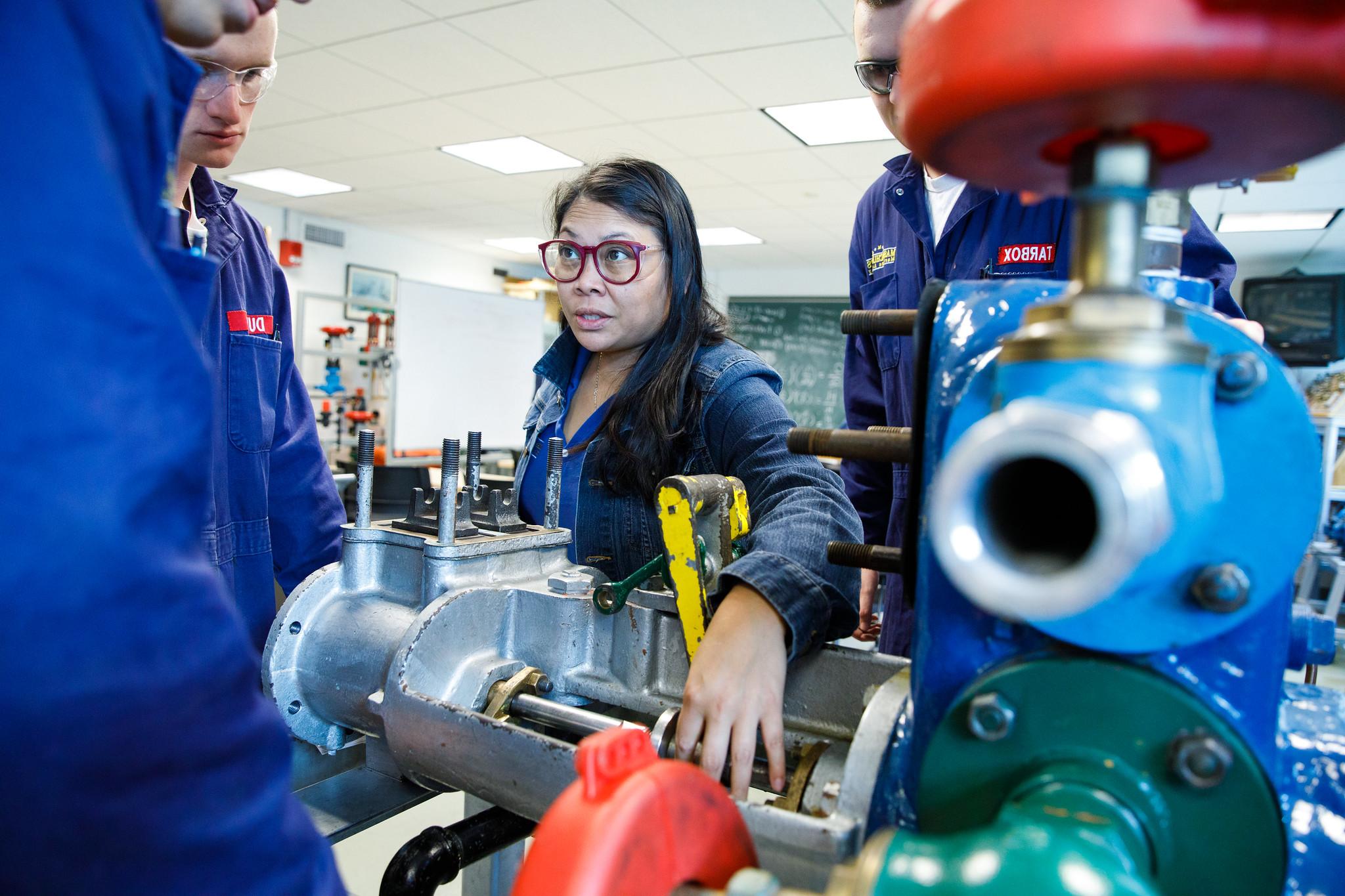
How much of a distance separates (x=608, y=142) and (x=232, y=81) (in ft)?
15.4

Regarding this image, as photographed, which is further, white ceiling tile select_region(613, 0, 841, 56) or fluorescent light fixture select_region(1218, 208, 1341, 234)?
fluorescent light fixture select_region(1218, 208, 1341, 234)

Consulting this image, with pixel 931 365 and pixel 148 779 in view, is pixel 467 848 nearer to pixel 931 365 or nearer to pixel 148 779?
pixel 148 779

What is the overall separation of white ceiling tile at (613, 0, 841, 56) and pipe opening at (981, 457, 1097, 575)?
11.5 ft

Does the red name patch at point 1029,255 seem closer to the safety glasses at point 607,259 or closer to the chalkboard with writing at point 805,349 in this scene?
the safety glasses at point 607,259

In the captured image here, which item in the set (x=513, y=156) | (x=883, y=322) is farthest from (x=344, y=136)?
(x=883, y=322)

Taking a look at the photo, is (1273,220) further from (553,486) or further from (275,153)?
(275,153)

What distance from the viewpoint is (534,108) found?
496cm

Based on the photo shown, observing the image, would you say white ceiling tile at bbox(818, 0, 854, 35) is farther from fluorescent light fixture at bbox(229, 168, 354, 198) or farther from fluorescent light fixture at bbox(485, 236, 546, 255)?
fluorescent light fixture at bbox(485, 236, 546, 255)

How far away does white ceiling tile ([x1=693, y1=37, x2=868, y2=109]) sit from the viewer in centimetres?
391

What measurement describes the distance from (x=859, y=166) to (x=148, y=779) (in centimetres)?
590

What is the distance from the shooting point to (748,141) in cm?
536

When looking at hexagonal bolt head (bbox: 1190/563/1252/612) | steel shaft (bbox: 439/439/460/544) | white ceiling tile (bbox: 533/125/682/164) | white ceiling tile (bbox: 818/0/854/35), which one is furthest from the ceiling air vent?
hexagonal bolt head (bbox: 1190/563/1252/612)

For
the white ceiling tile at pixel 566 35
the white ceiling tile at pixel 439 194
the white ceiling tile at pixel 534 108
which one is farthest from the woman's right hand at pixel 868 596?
the white ceiling tile at pixel 439 194

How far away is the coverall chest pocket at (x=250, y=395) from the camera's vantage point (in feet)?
4.66
